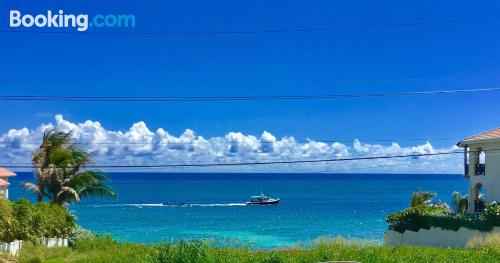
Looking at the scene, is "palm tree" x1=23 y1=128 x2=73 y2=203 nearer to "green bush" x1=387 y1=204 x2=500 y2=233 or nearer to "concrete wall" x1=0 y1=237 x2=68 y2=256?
"concrete wall" x1=0 y1=237 x2=68 y2=256

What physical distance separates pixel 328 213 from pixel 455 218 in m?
56.6

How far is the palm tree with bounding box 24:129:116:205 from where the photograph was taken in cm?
3184

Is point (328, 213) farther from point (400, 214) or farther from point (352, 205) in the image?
point (400, 214)

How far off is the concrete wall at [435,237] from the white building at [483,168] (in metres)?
5.43

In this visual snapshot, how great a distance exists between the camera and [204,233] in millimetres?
60875

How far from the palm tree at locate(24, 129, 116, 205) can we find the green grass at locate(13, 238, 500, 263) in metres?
4.93

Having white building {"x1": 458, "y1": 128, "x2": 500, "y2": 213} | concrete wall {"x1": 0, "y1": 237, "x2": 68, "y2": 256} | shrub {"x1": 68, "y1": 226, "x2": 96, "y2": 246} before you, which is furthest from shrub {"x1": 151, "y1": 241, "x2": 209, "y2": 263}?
white building {"x1": 458, "y1": 128, "x2": 500, "y2": 213}

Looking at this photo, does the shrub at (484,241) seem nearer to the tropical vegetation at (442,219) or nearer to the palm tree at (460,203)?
the tropical vegetation at (442,219)

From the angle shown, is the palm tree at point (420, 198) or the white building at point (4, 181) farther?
the palm tree at point (420, 198)

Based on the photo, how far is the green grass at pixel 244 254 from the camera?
20391mm

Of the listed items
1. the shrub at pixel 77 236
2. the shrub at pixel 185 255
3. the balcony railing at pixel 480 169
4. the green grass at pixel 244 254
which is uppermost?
the balcony railing at pixel 480 169

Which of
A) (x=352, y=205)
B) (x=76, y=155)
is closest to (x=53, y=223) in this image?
(x=76, y=155)

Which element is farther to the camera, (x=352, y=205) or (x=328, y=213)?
(x=352, y=205)

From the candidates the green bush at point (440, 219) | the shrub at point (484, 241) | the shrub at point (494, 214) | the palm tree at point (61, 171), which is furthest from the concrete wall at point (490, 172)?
the palm tree at point (61, 171)
